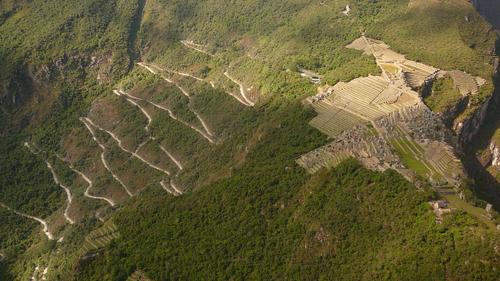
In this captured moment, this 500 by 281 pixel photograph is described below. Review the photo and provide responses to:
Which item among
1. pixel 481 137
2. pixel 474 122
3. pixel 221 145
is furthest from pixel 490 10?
pixel 221 145

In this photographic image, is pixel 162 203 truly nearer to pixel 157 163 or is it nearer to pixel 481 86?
pixel 157 163

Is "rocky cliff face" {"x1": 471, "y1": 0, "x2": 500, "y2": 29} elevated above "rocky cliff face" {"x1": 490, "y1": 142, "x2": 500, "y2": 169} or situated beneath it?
situated beneath

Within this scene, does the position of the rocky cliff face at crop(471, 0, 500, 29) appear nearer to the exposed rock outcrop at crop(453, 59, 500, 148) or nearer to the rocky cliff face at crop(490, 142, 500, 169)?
the exposed rock outcrop at crop(453, 59, 500, 148)

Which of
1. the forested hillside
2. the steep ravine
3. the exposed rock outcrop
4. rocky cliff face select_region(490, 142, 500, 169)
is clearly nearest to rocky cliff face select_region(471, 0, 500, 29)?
the forested hillside

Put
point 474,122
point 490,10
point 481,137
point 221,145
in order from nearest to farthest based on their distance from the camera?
point 474,122
point 221,145
point 481,137
point 490,10

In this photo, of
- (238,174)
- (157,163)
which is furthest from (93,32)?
(238,174)

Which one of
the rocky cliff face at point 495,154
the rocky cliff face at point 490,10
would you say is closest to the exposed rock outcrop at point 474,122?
the rocky cliff face at point 495,154

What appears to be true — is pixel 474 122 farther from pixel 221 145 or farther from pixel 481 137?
pixel 221 145
